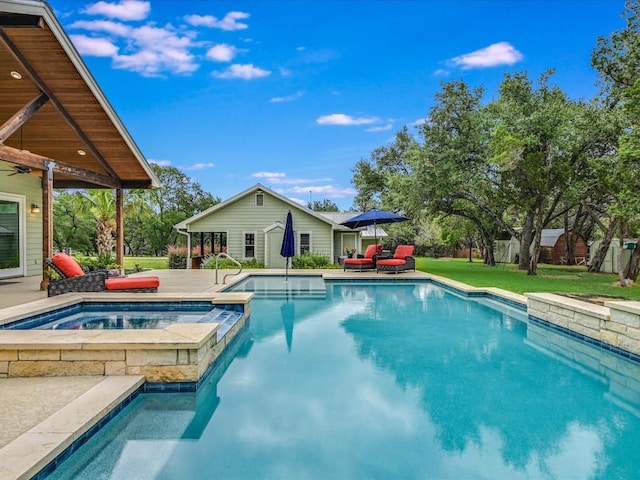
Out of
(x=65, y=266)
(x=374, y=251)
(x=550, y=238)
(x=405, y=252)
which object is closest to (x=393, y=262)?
(x=405, y=252)

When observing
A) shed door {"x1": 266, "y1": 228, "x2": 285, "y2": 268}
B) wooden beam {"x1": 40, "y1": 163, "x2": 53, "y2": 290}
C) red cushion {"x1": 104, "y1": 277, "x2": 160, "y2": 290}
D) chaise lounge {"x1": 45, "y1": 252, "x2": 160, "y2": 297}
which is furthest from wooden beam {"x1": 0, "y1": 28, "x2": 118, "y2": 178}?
shed door {"x1": 266, "y1": 228, "x2": 285, "y2": 268}

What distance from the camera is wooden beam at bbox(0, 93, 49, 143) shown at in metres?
7.26

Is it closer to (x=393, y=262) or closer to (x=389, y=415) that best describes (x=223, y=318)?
(x=389, y=415)

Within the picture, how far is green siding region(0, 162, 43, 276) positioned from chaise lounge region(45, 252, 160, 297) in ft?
17.3

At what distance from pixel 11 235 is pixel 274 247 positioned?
10437 mm

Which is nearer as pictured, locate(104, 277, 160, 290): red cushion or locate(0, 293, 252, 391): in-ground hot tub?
locate(0, 293, 252, 391): in-ground hot tub

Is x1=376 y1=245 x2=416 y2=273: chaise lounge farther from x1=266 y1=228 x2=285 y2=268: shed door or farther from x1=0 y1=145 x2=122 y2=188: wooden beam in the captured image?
x1=0 y1=145 x2=122 y2=188: wooden beam

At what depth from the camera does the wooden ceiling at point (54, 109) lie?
7.09m

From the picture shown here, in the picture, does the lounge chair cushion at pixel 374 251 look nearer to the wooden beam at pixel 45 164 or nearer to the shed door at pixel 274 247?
the shed door at pixel 274 247

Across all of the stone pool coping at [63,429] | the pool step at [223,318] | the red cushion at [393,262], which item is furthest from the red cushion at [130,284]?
the red cushion at [393,262]

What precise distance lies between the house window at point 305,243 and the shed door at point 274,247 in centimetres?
110

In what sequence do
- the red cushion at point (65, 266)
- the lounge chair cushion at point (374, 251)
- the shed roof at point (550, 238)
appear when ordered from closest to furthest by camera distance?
1. the red cushion at point (65, 266)
2. the lounge chair cushion at point (374, 251)
3. the shed roof at point (550, 238)

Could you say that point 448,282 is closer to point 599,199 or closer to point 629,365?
point 629,365

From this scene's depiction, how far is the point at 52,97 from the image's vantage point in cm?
863
